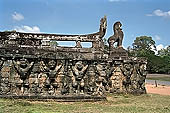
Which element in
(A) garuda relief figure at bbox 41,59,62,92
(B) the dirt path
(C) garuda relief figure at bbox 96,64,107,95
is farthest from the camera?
(B) the dirt path

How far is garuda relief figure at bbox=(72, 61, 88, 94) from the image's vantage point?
11.2 meters

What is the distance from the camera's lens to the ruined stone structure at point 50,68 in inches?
416

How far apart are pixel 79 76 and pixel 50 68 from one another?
4.81 feet

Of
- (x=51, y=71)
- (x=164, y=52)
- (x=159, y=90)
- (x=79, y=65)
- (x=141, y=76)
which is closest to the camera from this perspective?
(x=51, y=71)

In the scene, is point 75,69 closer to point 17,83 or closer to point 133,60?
point 17,83

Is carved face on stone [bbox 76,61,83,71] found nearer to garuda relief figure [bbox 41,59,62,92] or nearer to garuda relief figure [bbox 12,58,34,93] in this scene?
garuda relief figure [bbox 41,59,62,92]

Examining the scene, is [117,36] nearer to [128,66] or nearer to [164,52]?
[128,66]

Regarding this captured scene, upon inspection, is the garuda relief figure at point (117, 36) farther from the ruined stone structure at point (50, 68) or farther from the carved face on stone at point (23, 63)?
the carved face on stone at point (23, 63)

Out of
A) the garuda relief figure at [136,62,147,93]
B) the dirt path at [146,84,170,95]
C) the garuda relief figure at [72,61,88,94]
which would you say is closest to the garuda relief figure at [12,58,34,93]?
the garuda relief figure at [72,61,88,94]

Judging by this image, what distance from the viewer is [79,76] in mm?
11203

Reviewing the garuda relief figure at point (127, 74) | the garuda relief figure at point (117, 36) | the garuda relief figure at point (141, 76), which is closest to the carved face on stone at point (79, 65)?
the garuda relief figure at point (127, 74)

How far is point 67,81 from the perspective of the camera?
11164mm

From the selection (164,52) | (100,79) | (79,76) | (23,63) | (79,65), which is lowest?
(100,79)

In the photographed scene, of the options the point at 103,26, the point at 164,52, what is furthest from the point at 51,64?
the point at 164,52
